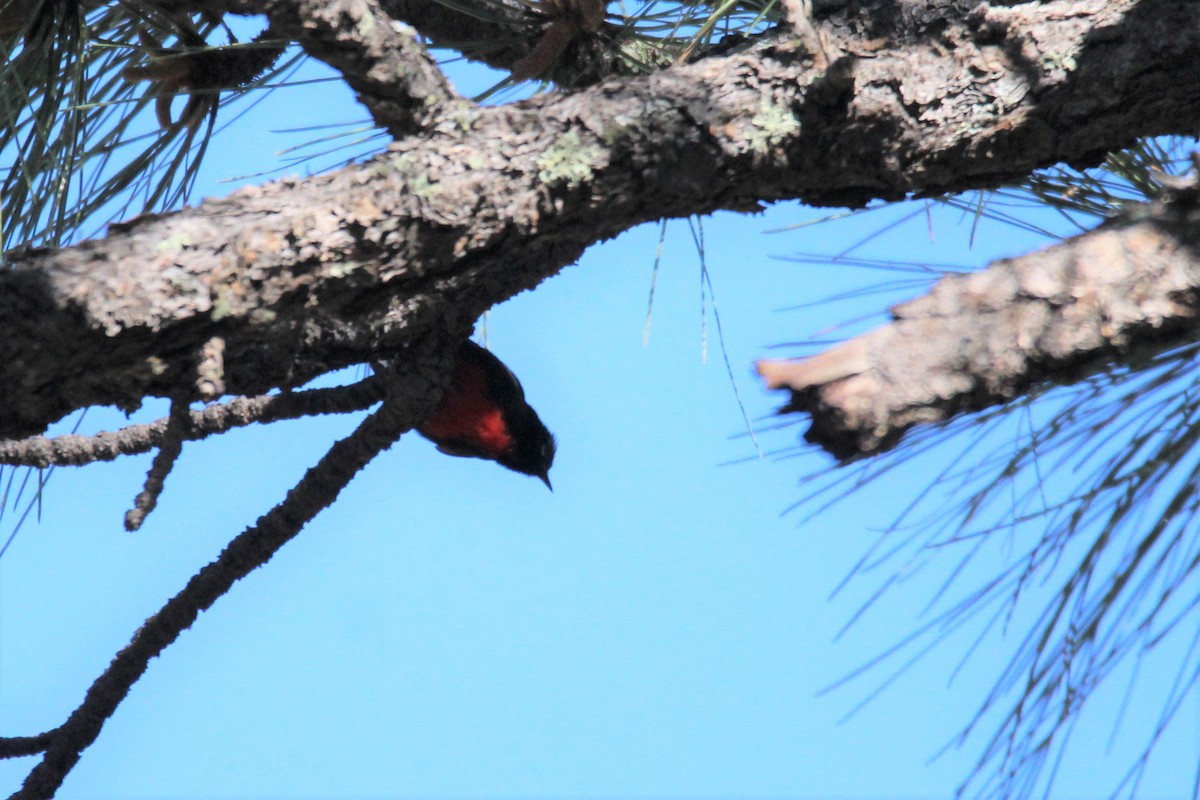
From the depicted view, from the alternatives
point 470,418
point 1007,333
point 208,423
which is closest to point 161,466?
point 208,423

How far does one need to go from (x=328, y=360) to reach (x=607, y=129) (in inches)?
18.0

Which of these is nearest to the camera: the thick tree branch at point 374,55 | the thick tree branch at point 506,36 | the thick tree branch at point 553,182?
the thick tree branch at point 553,182

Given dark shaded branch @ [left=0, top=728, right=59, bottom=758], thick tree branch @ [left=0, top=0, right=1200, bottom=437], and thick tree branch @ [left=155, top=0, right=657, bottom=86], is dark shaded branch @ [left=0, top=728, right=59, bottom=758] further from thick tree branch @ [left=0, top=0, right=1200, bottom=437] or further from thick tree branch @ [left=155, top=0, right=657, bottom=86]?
thick tree branch @ [left=155, top=0, right=657, bottom=86]

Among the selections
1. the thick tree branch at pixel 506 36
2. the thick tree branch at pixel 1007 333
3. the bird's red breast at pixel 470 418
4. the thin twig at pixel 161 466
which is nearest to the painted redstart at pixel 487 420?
the bird's red breast at pixel 470 418

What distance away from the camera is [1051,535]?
1.58m

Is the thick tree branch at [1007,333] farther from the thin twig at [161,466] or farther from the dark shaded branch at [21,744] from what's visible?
the dark shaded branch at [21,744]

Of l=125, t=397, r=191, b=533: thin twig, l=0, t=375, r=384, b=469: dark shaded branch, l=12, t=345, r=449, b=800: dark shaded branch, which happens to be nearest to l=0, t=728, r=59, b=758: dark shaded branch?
l=12, t=345, r=449, b=800: dark shaded branch

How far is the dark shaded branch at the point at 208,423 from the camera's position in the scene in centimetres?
142

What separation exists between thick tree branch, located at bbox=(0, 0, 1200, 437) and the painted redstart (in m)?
0.90

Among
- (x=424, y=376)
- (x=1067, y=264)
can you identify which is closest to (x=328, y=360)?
(x=424, y=376)

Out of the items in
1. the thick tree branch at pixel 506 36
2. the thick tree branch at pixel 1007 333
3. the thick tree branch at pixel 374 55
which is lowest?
the thick tree branch at pixel 1007 333

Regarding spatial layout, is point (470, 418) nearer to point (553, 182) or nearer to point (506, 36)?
point (506, 36)

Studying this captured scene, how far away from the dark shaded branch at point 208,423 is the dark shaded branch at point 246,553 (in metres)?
0.05

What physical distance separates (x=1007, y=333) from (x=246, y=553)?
1.00 meters
